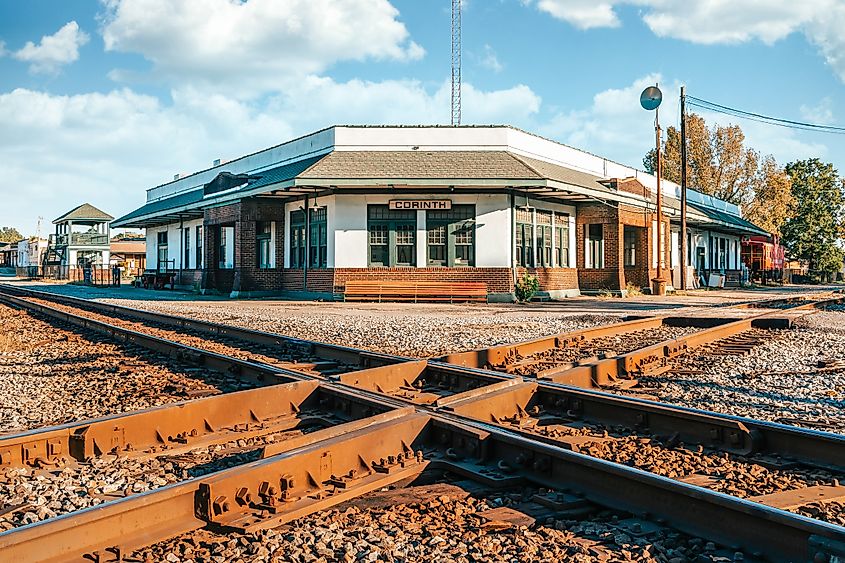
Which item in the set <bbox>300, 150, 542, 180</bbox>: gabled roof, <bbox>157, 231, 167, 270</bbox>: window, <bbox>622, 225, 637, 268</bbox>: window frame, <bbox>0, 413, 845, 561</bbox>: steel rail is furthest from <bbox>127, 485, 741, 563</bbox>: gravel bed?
<bbox>157, 231, 167, 270</bbox>: window

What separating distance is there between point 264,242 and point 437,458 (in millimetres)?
25551

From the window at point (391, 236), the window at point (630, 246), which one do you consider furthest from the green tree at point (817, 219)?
the window at point (391, 236)

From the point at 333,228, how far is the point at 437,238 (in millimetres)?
3707

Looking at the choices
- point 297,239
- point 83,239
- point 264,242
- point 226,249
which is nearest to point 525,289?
point 297,239

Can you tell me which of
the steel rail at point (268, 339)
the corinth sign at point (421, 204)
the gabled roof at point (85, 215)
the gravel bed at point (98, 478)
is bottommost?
the gravel bed at point (98, 478)

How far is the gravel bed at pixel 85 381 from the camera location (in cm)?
588

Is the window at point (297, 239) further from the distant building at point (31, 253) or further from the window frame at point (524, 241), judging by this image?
the distant building at point (31, 253)

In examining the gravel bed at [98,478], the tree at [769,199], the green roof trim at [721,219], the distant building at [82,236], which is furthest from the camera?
the distant building at [82,236]

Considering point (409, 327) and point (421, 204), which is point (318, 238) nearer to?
point (421, 204)

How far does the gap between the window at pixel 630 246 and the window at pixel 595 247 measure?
2.38m

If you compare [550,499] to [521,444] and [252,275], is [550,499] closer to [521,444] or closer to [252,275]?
[521,444]

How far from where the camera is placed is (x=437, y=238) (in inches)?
979

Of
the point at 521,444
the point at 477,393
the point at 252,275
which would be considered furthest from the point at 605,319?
the point at 252,275

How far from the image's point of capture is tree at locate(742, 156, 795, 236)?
59062mm
